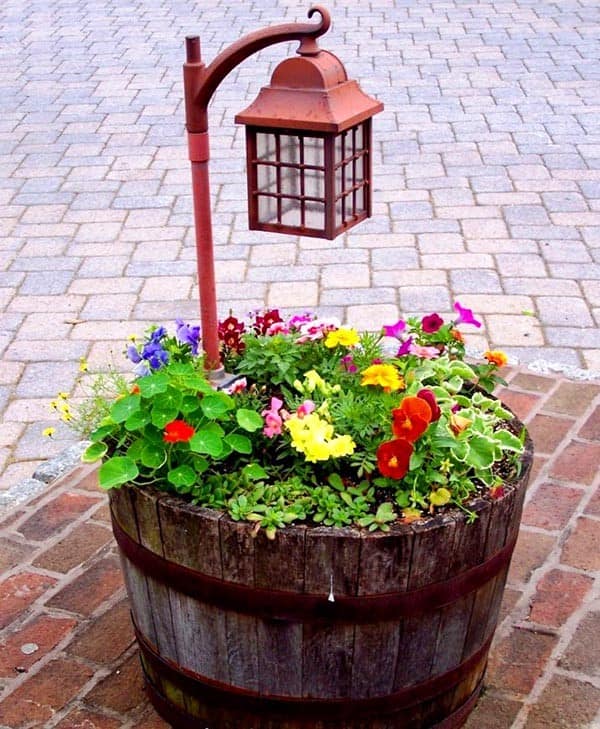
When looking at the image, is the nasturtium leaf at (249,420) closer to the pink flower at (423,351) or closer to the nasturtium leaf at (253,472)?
the nasturtium leaf at (253,472)

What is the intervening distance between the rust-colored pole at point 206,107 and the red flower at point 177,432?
46cm

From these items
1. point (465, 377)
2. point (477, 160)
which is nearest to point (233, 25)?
point (477, 160)

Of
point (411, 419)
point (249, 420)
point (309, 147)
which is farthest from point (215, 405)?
point (309, 147)

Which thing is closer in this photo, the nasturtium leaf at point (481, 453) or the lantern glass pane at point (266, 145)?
the nasturtium leaf at point (481, 453)

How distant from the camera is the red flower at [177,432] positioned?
2.19 m

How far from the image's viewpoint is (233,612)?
2215 millimetres

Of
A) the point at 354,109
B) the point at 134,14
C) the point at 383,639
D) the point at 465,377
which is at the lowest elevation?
the point at 134,14

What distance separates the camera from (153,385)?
226 centimetres

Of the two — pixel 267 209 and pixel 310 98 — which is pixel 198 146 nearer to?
pixel 267 209

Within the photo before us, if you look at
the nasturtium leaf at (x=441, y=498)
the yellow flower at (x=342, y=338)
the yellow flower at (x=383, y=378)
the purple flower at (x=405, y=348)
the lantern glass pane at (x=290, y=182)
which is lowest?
the nasturtium leaf at (x=441, y=498)

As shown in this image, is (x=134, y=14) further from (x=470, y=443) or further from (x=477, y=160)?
(x=470, y=443)

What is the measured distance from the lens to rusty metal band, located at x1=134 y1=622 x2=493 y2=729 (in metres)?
2.33

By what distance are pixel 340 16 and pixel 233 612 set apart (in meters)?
9.74

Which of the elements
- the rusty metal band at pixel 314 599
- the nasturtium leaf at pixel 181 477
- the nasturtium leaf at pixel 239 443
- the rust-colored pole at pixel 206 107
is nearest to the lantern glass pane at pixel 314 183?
the rust-colored pole at pixel 206 107
